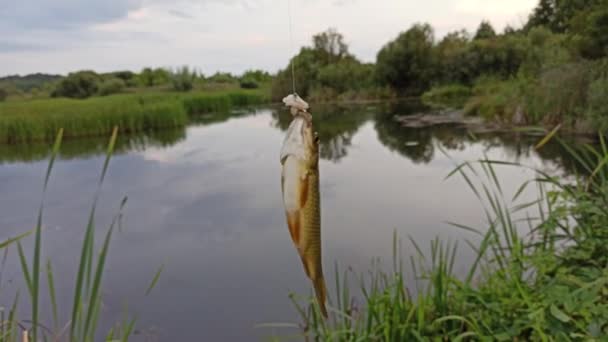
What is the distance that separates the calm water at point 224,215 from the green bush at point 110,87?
13.9 m

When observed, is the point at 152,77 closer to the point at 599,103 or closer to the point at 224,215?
the point at 224,215

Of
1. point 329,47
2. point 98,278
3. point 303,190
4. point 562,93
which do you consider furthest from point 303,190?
point 329,47

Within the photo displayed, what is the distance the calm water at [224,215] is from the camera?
3.20 m

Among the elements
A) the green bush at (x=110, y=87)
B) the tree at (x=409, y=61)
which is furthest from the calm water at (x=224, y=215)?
the green bush at (x=110, y=87)

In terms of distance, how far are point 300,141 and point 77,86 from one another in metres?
23.8

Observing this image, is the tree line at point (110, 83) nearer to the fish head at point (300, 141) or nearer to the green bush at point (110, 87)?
the green bush at point (110, 87)

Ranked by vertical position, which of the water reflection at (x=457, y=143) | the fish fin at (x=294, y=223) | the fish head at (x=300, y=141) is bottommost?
the water reflection at (x=457, y=143)

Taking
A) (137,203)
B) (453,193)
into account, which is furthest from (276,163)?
(453,193)

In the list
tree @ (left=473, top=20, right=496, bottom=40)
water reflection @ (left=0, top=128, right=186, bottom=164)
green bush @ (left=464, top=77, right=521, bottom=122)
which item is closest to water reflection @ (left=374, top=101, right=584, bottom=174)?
→ green bush @ (left=464, top=77, right=521, bottom=122)

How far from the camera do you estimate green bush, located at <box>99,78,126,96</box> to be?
72.9ft

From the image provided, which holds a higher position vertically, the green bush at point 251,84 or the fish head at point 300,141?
the green bush at point 251,84

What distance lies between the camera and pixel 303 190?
598 mm

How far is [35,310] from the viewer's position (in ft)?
2.85

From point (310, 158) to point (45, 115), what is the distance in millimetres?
11735
